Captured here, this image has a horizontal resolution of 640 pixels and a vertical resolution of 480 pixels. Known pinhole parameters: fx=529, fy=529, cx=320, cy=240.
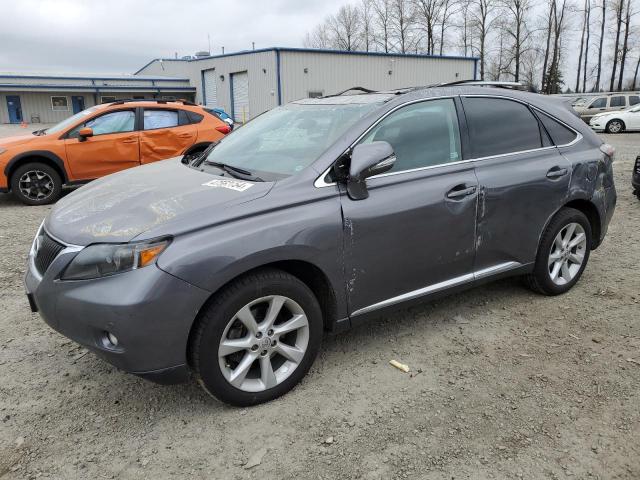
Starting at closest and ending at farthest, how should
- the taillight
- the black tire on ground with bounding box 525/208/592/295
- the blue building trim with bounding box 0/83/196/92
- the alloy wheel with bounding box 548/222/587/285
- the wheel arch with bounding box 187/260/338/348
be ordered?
the wheel arch with bounding box 187/260/338/348, the black tire on ground with bounding box 525/208/592/295, the alloy wheel with bounding box 548/222/587/285, the taillight, the blue building trim with bounding box 0/83/196/92

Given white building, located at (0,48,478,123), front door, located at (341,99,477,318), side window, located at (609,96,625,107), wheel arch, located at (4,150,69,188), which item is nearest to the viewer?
front door, located at (341,99,477,318)

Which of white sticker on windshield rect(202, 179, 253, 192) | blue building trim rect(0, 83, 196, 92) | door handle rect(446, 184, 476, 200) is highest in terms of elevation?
blue building trim rect(0, 83, 196, 92)

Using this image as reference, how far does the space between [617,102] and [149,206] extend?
27.4 meters

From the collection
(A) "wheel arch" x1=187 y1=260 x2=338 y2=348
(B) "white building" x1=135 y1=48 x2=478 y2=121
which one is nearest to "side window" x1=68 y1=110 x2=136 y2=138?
(A) "wheel arch" x1=187 y1=260 x2=338 y2=348

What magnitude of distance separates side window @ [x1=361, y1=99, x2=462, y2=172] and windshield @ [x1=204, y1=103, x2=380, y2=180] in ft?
0.56

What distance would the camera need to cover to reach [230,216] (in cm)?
265

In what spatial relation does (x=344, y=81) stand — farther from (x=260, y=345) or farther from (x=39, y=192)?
(x=260, y=345)

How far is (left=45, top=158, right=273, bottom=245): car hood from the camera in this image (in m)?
2.59

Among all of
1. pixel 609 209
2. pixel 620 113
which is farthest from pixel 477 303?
pixel 620 113

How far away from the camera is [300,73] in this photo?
3033 cm

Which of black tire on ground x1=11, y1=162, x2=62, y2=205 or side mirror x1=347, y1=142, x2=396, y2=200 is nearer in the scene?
side mirror x1=347, y1=142, x2=396, y2=200

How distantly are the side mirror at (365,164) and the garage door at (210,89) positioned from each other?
1407 inches

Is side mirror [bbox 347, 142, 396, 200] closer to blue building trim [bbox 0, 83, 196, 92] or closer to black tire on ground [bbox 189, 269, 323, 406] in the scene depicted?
black tire on ground [bbox 189, 269, 323, 406]

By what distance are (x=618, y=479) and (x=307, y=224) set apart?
72.7 inches
